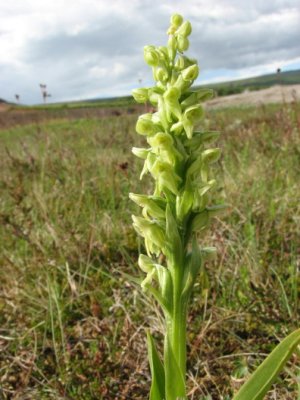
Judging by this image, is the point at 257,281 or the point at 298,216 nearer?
the point at 257,281

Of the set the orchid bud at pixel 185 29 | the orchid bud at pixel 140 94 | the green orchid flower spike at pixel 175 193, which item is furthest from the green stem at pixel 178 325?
the orchid bud at pixel 185 29

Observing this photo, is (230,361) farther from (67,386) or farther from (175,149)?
(175,149)

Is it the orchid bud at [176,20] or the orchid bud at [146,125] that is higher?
the orchid bud at [176,20]

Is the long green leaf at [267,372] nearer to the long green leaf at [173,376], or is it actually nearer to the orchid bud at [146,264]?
the long green leaf at [173,376]

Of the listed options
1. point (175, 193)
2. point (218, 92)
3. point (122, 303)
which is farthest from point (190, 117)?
point (218, 92)

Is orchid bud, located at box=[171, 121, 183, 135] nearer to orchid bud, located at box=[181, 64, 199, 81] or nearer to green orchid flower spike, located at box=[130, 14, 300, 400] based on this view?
green orchid flower spike, located at box=[130, 14, 300, 400]

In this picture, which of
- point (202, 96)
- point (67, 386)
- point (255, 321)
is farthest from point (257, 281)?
point (202, 96)
